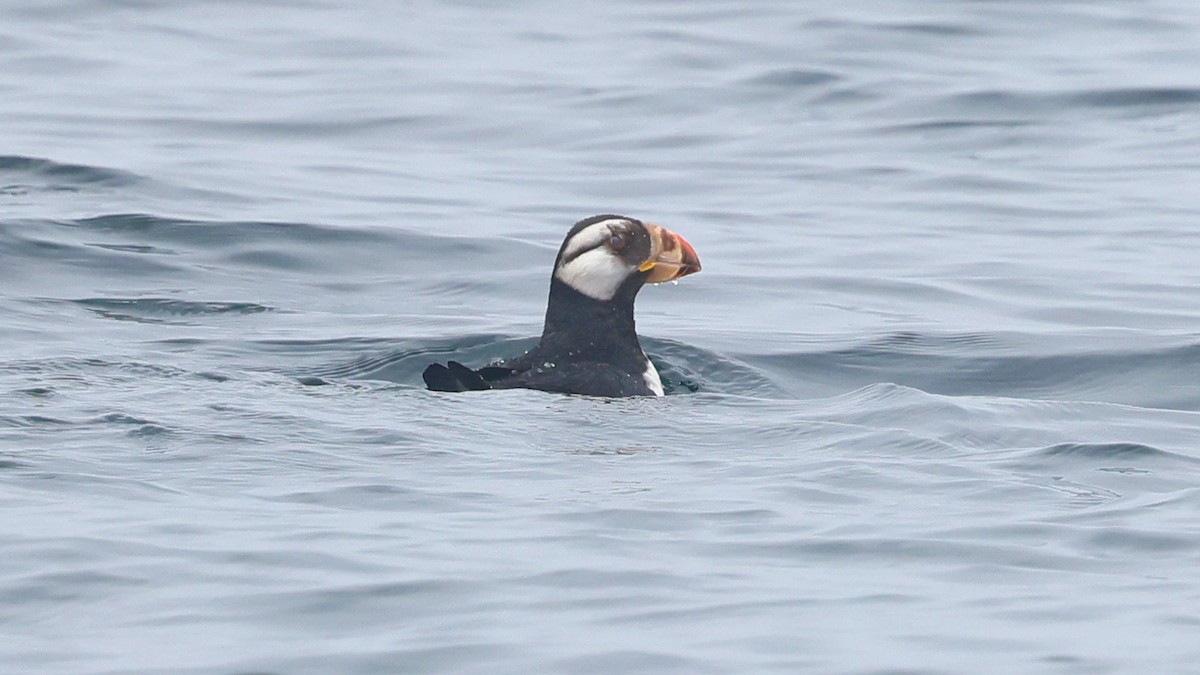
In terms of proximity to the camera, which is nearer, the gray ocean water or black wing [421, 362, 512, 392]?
the gray ocean water

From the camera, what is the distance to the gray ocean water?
5637 millimetres

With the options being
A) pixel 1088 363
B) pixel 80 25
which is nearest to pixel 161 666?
pixel 1088 363

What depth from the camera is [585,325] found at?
938 centimetres

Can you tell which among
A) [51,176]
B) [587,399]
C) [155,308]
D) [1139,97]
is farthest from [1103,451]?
[1139,97]

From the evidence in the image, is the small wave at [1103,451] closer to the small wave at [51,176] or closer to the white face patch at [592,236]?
the white face patch at [592,236]

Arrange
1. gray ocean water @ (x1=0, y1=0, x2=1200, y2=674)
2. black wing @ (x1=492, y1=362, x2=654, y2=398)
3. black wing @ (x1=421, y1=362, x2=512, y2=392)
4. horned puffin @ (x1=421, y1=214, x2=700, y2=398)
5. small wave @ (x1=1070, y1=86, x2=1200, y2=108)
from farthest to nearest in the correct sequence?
small wave @ (x1=1070, y1=86, x2=1200, y2=108)
horned puffin @ (x1=421, y1=214, x2=700, y2=398)
black wing @ (x1=492, y1=362, x2=654, y2=398)
black wing @ (x1=421, y1=362, x2=512, y2=392)
gray ocean water @ (x1=0, y1=0, x2=1200, y2=674)

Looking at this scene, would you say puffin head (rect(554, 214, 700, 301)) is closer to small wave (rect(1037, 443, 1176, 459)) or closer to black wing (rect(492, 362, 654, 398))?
black wing (rect(492, 362, 654, 398))

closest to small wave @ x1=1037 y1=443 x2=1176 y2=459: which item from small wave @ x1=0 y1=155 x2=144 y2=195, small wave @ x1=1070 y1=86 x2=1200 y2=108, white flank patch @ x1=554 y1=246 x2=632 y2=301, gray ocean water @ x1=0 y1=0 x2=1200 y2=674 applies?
gray ocean water @ x1=0 y1=0 x2=1200 y2=674

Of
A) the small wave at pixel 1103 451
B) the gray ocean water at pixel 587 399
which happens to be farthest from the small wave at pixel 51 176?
the small wave at pixel 1103 451

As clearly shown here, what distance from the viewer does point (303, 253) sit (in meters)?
13.8

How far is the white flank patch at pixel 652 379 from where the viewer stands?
30.6ft

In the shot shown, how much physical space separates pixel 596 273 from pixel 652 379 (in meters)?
0.52

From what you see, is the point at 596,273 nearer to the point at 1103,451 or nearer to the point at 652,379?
the point at 652,379

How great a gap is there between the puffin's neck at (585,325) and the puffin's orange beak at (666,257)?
0.42 ft
